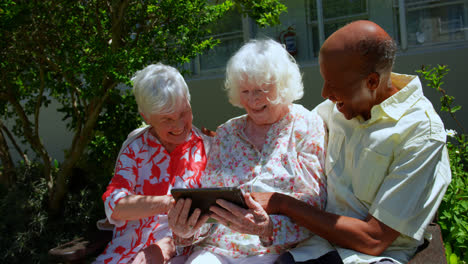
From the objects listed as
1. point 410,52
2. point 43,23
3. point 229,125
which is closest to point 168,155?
point 229,125

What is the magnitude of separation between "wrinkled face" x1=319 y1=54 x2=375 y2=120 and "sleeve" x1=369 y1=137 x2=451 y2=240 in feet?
1.08

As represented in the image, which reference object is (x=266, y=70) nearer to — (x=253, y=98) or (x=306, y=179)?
(x=253, y=98)

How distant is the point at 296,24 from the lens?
6789 millimetres

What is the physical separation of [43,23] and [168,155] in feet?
6.20

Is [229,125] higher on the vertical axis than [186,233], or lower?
higher

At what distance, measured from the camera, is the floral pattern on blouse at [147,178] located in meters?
2.66

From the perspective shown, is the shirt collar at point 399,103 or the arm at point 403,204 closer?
the arm at point 403,204

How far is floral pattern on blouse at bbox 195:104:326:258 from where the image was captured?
2.35 metres

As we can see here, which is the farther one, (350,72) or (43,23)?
(43,23)

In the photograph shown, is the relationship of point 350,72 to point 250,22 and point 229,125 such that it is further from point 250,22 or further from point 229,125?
point 250,22

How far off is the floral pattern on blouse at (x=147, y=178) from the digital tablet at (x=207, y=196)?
0.53 meters

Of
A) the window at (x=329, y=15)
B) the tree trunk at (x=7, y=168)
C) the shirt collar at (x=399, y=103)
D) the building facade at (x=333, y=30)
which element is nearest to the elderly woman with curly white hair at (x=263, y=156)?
the shirt collar at (x=399, y=103)

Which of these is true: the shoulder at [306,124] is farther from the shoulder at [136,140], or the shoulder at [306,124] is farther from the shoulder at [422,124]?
the shoulder at [136,140]

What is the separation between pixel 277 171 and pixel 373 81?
0.75 metres
